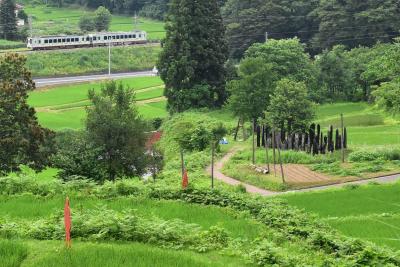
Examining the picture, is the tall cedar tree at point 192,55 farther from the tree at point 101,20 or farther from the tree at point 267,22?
the tree at point 101,20

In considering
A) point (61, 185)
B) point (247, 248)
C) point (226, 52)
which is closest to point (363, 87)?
point (226, 52)

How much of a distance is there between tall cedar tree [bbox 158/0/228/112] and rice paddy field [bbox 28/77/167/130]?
384 centimetres

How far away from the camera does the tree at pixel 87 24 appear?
84438mm

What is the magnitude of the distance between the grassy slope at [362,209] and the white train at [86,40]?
5209 cm

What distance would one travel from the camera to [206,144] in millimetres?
37938

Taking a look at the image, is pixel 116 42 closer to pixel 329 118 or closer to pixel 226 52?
pixel 226 52

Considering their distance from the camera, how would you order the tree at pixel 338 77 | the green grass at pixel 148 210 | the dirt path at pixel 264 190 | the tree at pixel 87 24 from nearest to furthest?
the green grass at pixel 148 210 < the dirt path at pixel 264 190 < the tree at pixel 338 77 < the tree at pixel 87 24

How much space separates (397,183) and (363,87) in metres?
30.8

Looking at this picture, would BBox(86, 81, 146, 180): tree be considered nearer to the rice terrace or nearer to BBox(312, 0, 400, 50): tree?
the rice terrace

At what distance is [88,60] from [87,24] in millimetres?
14474

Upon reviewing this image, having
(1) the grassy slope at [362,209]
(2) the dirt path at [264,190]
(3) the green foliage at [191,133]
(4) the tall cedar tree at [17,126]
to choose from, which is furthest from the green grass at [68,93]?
(1) the grassy slope at [362,209]

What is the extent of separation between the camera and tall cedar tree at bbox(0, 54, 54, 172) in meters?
25.3

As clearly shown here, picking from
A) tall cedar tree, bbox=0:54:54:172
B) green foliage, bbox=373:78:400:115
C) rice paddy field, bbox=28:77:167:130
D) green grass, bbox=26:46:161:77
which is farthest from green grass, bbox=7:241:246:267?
green grass, bbox=26:46:161:77

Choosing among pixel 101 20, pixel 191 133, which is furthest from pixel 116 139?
pixel 101 20
